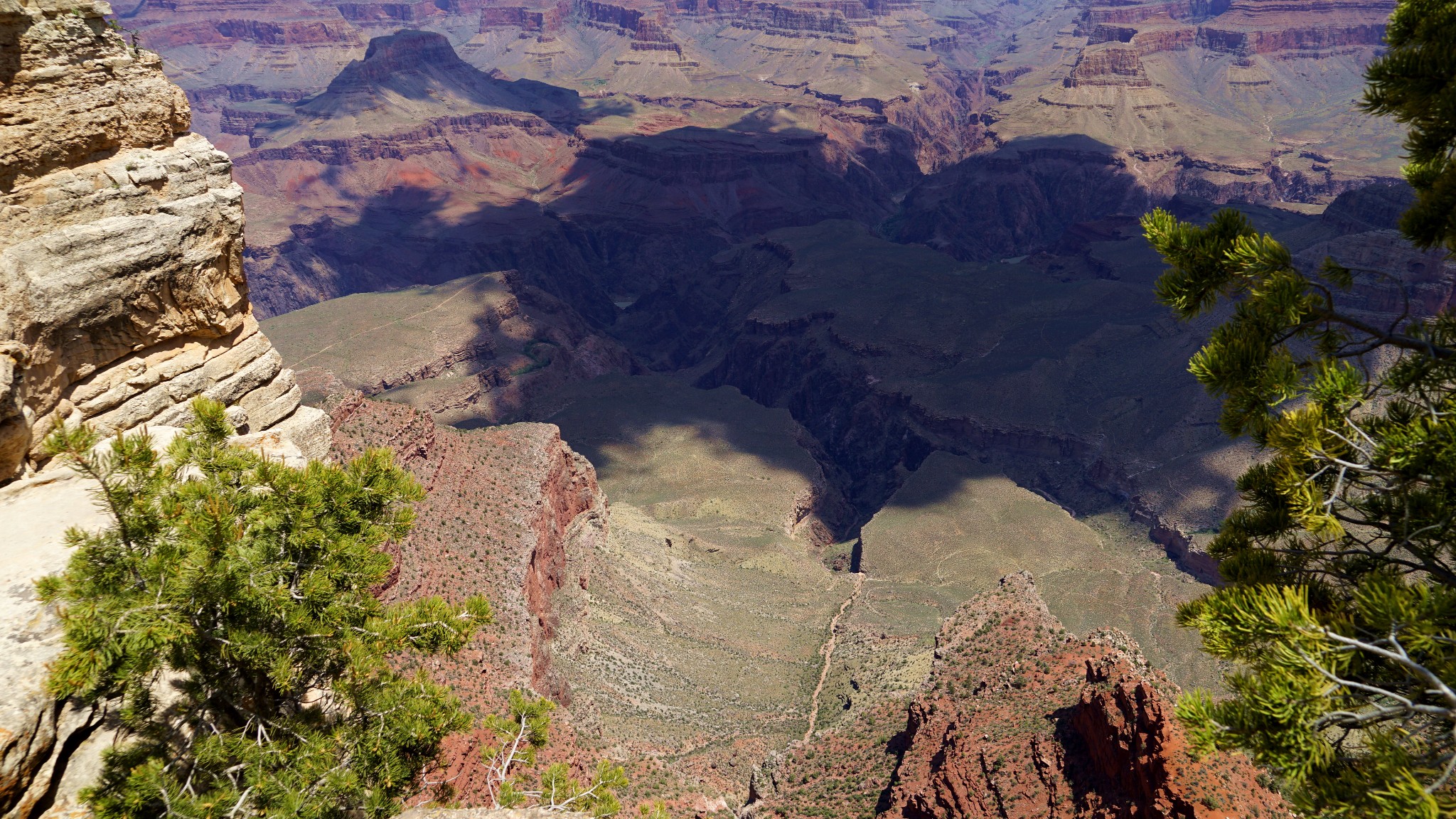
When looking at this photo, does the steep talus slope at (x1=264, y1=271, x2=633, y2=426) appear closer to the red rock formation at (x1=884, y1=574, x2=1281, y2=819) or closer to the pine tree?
the red rock formation at (x1=884, y1=574, x2=1281, y2=819)

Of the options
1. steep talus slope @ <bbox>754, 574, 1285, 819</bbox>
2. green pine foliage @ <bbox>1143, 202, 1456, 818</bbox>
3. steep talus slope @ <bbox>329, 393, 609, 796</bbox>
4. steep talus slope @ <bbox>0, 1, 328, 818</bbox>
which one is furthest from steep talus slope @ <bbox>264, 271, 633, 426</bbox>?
green pine foliage @ <bbox>1143, 202, 1456, 818</bbox>

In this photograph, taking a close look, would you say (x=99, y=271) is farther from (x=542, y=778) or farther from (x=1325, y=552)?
(x=1325, y=552)

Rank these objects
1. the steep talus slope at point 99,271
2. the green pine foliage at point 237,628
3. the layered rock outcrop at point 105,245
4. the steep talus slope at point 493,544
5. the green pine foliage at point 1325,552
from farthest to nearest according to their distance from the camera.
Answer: the steep talus slope at point 493,544 < the layered rock outcrop at point 105,245 < the steep talus slope at point 99,271 < the green pine foliage at point 237,628 < the green pine foliage at point 1325,552

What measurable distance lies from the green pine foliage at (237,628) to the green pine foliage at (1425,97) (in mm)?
17769

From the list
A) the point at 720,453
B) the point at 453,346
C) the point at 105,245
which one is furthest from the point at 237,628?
the point at 453,346

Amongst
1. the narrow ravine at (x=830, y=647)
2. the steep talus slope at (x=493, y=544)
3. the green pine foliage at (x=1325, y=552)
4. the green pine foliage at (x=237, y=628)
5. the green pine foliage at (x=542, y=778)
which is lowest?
the narrow ravine at (x=830, y=647)

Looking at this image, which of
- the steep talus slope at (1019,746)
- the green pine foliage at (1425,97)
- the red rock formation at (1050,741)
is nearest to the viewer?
the green pine foliage at (1425,97)

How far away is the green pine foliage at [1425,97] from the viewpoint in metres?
13.2

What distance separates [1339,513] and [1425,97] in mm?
6504

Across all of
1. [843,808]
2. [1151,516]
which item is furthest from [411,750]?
[1151,516]

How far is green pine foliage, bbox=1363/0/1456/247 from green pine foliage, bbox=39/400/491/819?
58.3 ft

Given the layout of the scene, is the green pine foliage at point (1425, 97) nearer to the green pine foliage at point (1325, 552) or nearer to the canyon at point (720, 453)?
the green pine foliage at point (1325, 552)

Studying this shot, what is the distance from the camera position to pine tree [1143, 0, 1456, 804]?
418 inches

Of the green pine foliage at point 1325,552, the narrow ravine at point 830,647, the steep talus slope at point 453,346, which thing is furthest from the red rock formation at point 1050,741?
the steep talus slope at point 453,346
